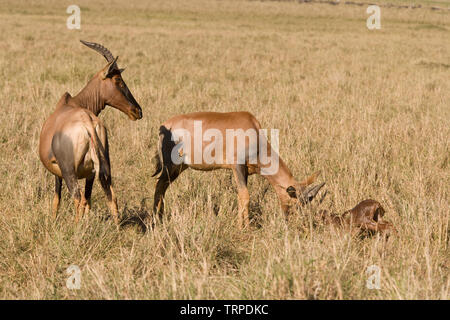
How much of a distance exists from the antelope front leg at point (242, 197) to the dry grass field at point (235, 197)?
132 millimetres

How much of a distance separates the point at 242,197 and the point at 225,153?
1.72ft

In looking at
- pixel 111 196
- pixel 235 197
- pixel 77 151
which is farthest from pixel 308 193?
pixel 77 151

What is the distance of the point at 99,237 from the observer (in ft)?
13.8

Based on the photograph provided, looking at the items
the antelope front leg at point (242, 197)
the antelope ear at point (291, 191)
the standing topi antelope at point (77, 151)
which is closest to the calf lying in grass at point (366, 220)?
the antelope ear at point (291, 191)

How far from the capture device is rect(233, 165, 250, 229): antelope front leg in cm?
506

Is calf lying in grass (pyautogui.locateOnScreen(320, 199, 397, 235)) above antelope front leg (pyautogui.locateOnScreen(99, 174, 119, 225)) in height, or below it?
below

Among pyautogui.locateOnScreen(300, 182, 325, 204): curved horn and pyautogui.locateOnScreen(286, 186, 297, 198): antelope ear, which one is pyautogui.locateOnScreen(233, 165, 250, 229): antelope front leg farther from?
pyautogui.locateOnScreen(300, 182, 325, 204): curved horn

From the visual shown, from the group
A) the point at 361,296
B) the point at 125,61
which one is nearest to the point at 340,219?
the point at 361,296

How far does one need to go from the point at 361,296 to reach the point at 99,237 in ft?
7.25

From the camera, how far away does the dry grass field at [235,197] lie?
3.47 m

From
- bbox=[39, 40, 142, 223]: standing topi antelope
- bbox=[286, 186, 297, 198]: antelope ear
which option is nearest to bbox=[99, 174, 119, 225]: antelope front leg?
bbox=[39, 40, 142, 223]: standing topi antelope

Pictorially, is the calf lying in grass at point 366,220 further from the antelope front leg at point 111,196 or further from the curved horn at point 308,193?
the antelope front leg at point 111,196

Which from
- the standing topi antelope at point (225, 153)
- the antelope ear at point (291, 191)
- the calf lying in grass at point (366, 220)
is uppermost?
the standing topi antelope at point (225, 153)

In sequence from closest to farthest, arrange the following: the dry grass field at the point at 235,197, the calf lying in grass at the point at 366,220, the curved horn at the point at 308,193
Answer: the dry grass field at the point at 235,197 → the calf lying in grass at the point at 366,220 → the curved horn at the point at 308,193
